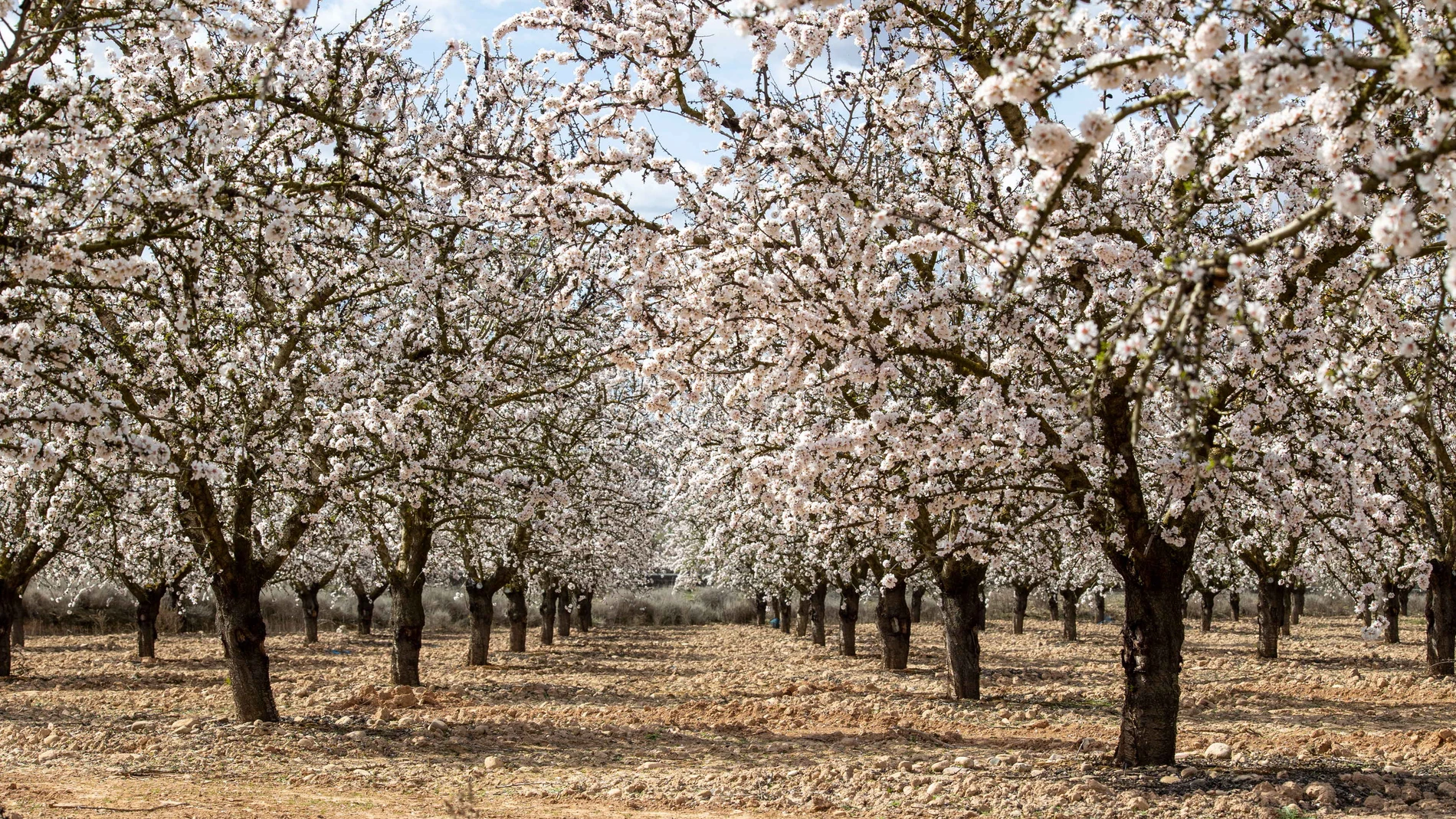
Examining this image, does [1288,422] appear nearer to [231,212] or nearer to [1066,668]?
[231,212]

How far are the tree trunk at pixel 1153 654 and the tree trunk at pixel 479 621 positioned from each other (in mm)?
18265

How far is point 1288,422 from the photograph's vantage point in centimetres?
906

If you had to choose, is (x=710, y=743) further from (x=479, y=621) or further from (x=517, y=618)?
(x=517, y=618)

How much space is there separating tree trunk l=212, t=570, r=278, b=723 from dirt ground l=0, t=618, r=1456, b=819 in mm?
444

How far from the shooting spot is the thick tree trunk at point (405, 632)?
19000mm

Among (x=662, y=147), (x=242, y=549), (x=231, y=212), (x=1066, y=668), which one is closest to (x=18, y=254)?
(x=231, y=212)

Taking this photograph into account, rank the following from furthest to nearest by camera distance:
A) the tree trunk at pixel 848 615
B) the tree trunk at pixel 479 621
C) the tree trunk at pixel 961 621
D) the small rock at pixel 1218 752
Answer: the tree trunk at pixel 848 615 < the tree trunk at pixel 479 621 < the tree trunk at pixel 961 621 < the small rock at pixel 1218 752

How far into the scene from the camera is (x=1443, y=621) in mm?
20938

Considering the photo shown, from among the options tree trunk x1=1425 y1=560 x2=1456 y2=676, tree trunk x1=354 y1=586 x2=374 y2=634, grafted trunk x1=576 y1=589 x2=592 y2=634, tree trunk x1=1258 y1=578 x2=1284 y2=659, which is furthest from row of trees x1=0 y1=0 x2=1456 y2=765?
grafted trunk x1=576 y1=589 x2=592 y2=634

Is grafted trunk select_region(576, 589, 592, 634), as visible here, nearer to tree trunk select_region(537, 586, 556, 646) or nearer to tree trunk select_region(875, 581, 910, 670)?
tree trunk select_region(537, 586, 556, 646)

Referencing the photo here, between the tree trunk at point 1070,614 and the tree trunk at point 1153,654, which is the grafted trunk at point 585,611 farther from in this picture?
the tree trunk at point 1153,654

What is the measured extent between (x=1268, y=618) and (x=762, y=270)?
23.0 meters

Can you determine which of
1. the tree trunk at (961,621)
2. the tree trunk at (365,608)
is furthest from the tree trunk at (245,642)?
the tree trunk at (365,608)

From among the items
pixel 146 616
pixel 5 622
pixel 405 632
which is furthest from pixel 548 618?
pixel 5 622
